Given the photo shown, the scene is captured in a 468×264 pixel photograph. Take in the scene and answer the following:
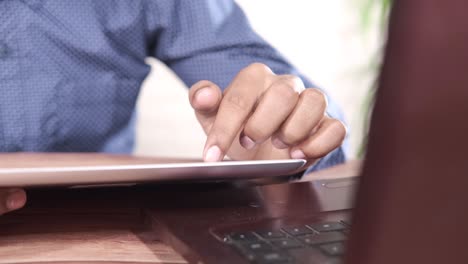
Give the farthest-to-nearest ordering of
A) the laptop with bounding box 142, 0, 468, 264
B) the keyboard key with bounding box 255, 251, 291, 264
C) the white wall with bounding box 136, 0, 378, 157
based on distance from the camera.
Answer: the white wall with bounding box 136, 0, 378, 157
the keyboard key with bounding box 255, 251, 291, 264
the laptop with bounding box 142, 0, 468, 264

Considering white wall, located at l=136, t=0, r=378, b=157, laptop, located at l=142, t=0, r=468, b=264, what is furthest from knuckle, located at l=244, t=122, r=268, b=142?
white wall, located at l=136, t=0, r=378, b=157

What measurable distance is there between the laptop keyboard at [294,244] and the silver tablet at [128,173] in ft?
0.19

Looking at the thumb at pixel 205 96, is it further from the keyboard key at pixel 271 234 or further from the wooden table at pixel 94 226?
the keyboard key at pixel 271 234

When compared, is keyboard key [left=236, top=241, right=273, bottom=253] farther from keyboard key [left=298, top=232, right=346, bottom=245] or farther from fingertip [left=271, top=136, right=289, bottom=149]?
fingertip [left=271, top=136, right=289, bottom=149]

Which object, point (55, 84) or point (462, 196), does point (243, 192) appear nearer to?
point (462, 196)

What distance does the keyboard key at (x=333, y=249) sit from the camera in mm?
359

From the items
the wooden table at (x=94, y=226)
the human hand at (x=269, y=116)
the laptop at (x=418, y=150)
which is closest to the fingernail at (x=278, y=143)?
the human hand at (x=269, y=116)

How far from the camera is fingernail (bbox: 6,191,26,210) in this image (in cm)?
45

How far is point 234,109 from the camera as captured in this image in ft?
2.09

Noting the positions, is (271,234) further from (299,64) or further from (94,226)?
(299,64)

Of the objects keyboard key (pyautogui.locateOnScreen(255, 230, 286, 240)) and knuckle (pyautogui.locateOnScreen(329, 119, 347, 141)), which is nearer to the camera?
keyboard key (pyautogui.locateOnScreen(255, 230, 286, 240))

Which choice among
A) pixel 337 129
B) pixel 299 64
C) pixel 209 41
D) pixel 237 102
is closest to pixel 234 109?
pixel 237 102

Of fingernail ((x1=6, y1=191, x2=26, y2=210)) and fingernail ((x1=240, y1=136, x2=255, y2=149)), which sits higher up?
fingernail ((x1=6, y1=191, x2=26, y2=210))

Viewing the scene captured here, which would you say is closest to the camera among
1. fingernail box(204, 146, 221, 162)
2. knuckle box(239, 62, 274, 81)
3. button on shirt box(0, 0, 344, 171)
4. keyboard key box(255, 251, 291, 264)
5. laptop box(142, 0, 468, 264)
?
laptop box(142, 0, 468, 264)
